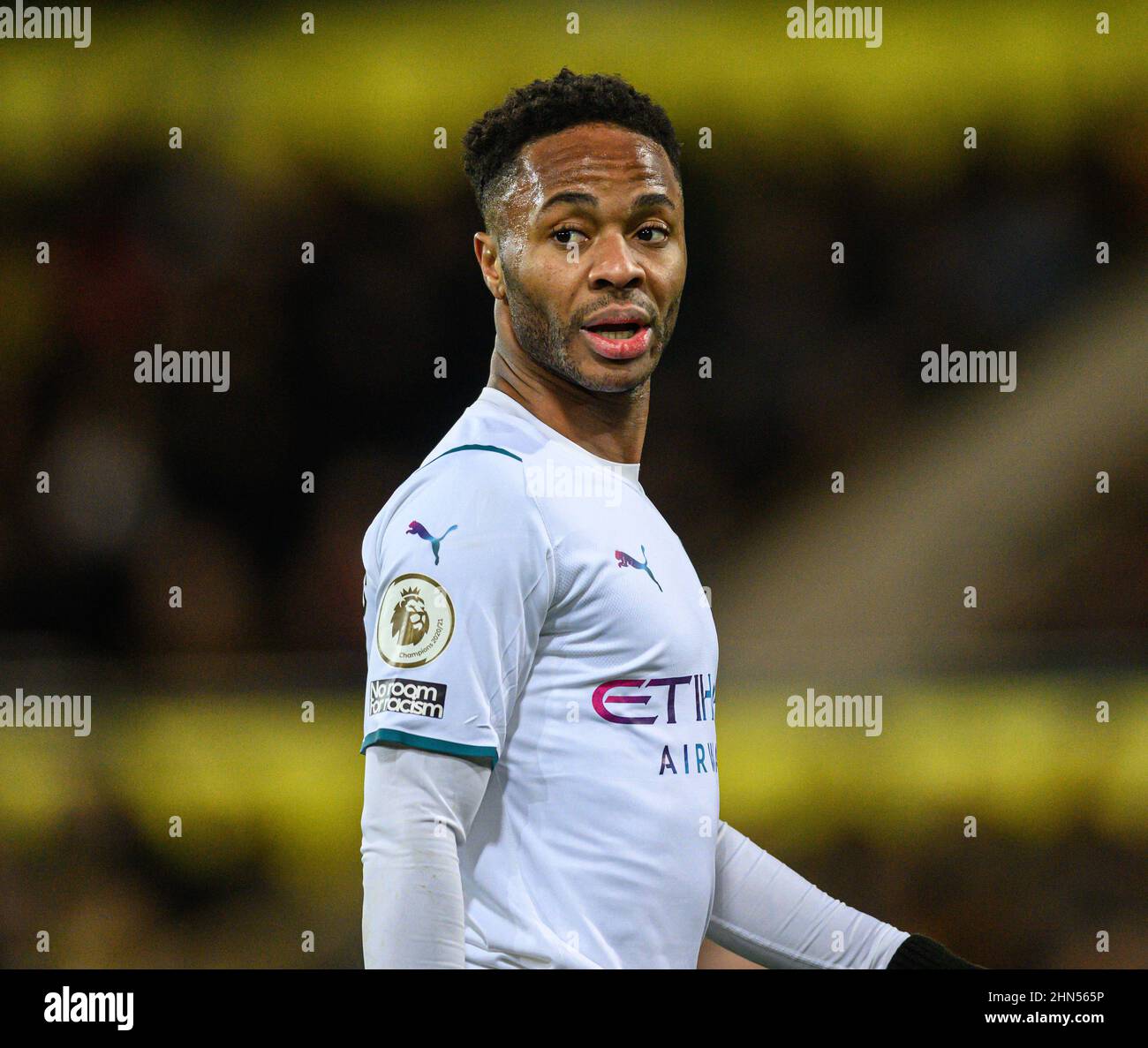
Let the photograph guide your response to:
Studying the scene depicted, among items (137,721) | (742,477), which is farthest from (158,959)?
(742,477)

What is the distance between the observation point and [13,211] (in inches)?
150

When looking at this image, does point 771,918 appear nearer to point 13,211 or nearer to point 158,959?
point 158,959

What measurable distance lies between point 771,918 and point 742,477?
6.59 ft

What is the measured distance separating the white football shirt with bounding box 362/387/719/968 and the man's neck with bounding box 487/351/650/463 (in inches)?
5.1

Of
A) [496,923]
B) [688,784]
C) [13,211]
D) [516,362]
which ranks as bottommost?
[496,923]

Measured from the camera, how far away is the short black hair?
6.24 feet

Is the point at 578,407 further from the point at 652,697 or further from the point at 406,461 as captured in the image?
the point at 406,461

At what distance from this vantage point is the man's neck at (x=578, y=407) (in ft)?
6.21

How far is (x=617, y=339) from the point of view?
186cm

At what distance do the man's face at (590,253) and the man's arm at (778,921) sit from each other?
27.2 inches

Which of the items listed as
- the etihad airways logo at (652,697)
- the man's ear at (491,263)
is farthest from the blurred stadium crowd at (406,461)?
the etihad airways logo at (652,697)

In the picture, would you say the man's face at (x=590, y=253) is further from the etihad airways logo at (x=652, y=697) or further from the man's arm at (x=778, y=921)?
the man's arm at (x=778, y=921)

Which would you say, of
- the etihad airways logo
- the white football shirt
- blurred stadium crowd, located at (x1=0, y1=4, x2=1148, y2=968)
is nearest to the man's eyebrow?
the white football shirt

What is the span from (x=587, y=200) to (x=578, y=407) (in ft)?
0.91
